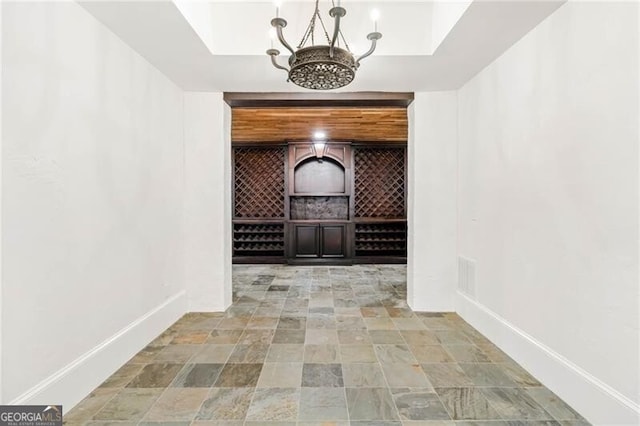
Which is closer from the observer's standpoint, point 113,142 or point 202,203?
point 113,142

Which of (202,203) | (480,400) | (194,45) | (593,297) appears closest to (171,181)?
(202,203)

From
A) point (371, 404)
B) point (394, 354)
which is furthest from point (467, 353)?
point (371, 404)

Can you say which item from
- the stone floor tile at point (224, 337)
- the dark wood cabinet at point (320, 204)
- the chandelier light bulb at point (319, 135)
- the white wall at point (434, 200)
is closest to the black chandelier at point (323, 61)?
the white wall at point (434, 200)

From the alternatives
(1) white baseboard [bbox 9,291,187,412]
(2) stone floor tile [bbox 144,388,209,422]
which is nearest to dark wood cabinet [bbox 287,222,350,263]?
(1) white baseboard [bbox 9,291,187,412]

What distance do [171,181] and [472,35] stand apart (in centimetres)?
237

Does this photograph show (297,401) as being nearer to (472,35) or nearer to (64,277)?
(64,277)

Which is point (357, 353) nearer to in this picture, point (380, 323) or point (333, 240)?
point (380, 323)

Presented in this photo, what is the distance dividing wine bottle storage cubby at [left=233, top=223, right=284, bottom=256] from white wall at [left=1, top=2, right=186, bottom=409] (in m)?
2.90

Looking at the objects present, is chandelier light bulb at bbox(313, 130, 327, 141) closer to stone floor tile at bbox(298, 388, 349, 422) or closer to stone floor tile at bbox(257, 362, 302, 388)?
stone floor tile at bbox(257, 362, 302, 388)

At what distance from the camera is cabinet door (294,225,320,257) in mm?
4934

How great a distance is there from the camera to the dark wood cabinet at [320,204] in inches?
194

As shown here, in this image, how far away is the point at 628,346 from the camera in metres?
1.15

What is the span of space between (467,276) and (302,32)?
226cm

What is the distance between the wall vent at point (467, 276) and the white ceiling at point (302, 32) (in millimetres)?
1498
